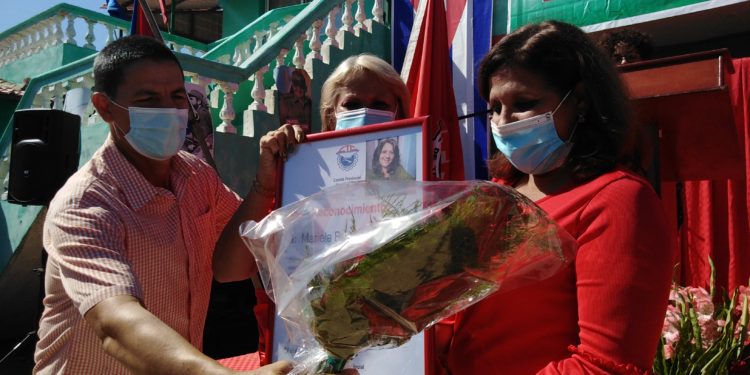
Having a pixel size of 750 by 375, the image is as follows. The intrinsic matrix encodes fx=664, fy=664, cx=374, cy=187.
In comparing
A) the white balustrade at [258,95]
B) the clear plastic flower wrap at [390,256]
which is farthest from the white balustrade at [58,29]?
the clear plastic flower wrap at [390,256]

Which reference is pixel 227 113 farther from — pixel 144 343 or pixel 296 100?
pixel 144 343

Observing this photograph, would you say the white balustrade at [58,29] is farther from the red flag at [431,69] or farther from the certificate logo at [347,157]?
the certificate logo at [347,157]

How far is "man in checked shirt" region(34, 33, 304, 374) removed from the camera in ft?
5.19

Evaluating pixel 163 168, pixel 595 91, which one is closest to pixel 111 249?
pixel 163 168

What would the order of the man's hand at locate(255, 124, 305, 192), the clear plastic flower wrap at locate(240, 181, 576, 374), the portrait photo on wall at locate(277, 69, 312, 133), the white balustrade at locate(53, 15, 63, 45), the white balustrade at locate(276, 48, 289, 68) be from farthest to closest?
the white balustrade at locate(53, 15, 63, 45) < the white balustrade at locate(276, 48, 289, 68) < the portrait photo on wall at locate(277, 69, 312, 133) < the man's hand at locate(255, 124, 305, 192) < the clear plastic flower wrap at locate(240, 181, 576, 374)

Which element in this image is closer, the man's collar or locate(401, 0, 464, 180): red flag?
the man's collar

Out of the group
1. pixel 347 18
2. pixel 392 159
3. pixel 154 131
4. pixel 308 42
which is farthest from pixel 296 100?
pixel 392 159

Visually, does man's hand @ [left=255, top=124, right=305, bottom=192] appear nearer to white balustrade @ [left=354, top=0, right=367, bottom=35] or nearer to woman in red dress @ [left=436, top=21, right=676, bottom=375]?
woman in red dress @ [left=436, top=21, right=676, bottom=375]

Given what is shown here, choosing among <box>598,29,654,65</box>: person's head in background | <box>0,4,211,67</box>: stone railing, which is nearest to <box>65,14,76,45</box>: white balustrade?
<box>0,4,211,67</box>: stone railing

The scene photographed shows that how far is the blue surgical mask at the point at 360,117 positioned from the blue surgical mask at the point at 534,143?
70cm

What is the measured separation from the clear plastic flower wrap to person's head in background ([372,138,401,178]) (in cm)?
43

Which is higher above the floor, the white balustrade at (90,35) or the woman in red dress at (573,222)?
the white balustrade at (90,35)

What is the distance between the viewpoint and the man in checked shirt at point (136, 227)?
1.58m

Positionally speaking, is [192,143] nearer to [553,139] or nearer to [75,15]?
[553,139]
